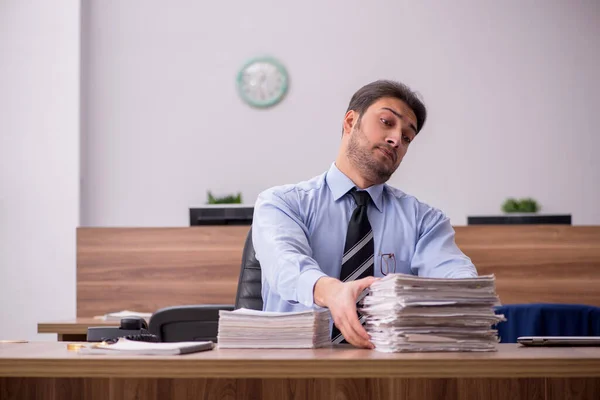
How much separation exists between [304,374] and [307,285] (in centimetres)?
43

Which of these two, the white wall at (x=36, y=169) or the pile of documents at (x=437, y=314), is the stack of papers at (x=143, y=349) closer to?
the pile of documents at (x=437, y=314)

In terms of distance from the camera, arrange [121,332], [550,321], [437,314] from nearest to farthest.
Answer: [437,314], [121,332], [550,321]

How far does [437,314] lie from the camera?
1.30 metres

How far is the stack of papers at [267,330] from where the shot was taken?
1.37m

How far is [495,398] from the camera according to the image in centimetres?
139

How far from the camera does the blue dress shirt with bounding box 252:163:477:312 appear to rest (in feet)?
6.41

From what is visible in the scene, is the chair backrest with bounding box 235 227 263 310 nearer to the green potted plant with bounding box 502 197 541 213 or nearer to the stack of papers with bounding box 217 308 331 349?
the stack of papers with bounding box 217 308 331 349

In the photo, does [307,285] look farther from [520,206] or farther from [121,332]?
[520,206]

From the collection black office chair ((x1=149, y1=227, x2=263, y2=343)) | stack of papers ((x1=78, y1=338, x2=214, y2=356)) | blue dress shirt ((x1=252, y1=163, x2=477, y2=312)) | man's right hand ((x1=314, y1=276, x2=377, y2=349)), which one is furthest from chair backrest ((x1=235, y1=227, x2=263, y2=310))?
stack of papers ((x1=78, y1=338, x2=214, y2=356))

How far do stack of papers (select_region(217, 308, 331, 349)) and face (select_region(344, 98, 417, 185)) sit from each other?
0.80m

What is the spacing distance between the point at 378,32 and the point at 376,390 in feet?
15.7

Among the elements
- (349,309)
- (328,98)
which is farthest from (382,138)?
(328,98)

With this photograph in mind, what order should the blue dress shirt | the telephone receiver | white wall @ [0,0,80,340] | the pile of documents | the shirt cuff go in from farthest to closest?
white wall @ [0,0,80,340] → the blue dress shirt → the telephone receiver → the shirt cuff → the pile of documents

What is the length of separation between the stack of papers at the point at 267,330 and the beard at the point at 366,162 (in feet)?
2.60
